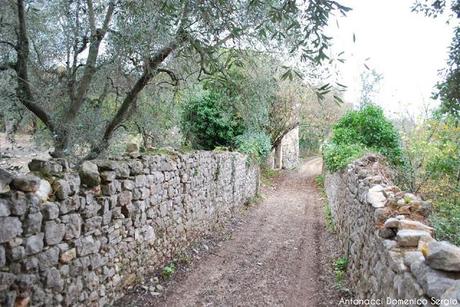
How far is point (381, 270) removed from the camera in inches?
166

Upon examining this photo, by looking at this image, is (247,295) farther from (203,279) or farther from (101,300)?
(101,300)

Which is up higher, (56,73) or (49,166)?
(56,73)

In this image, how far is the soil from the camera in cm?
622

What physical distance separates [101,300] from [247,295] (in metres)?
2.35

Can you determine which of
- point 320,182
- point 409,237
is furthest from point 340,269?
point 320,182

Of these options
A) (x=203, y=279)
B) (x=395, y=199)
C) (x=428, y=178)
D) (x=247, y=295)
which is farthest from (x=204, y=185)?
(x=428, y=178)

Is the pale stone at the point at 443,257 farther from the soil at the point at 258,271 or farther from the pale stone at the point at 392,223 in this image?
the soil at the point at 258,271

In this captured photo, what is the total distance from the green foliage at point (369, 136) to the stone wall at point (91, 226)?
7.77 m

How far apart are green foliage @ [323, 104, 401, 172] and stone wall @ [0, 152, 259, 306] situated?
7.77 meters

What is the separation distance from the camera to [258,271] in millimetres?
7617

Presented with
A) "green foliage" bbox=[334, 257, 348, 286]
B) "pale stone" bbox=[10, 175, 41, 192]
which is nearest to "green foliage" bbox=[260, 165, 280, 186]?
"green foliage" bbox=[334, 257, 348, 286]

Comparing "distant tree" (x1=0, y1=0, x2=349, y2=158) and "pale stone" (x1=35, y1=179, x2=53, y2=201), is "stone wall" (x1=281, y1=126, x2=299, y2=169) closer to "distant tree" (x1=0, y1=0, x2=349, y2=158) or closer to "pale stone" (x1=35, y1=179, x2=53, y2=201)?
"distant tree" (x1=0, y1=0, x2=349, y2=158)

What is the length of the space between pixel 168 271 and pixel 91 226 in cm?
246

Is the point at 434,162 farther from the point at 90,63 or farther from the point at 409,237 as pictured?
the point at 90,63
